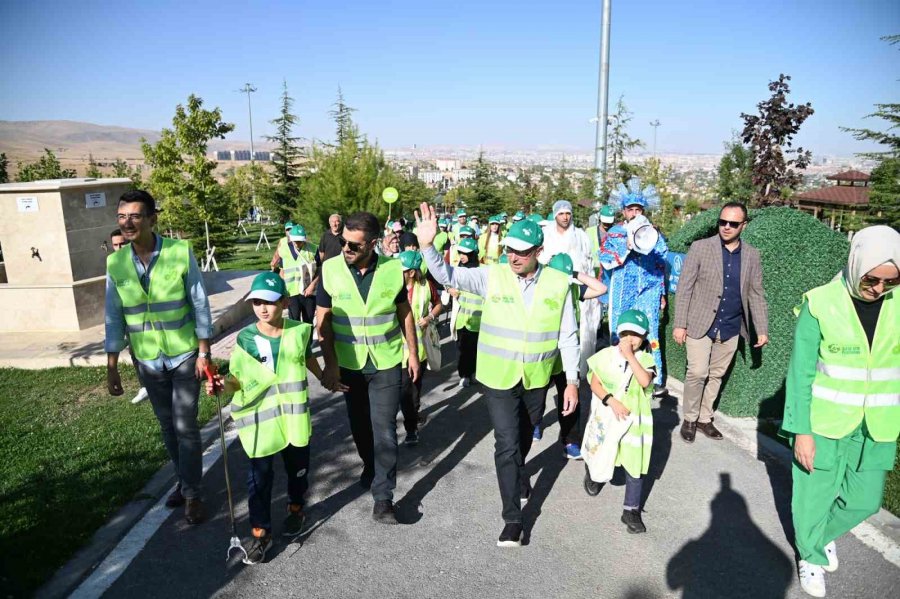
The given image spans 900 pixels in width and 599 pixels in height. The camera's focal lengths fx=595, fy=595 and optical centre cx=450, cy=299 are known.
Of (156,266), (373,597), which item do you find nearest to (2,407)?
(156,266)

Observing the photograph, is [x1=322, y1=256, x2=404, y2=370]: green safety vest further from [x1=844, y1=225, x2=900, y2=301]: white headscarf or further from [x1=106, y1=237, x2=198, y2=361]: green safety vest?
[x1=844, y1=225, x2=900, y2=301]: white headscarf

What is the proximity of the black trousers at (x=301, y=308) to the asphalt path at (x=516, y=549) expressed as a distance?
3230 millimetres

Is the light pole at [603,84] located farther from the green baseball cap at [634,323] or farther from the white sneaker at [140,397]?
the white sneaker at [140,397]

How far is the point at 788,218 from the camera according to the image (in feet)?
19.3

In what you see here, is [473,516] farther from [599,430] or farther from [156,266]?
[156,266]

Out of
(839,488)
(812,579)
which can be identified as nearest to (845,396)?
(839,488)

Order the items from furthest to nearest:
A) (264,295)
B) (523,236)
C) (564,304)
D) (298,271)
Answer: (298,271)
(564,304)
(523,236)
(264,295)

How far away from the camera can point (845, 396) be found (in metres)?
Result: 3.38

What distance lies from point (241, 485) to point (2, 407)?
12.0 ft

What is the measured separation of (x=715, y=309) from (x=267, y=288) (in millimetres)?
3972

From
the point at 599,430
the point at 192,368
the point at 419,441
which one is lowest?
the point at 419,441

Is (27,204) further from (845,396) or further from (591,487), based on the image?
(845,396)

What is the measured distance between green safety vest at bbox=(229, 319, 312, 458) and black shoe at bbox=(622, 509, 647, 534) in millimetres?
2292

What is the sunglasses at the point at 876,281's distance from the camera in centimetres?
320
